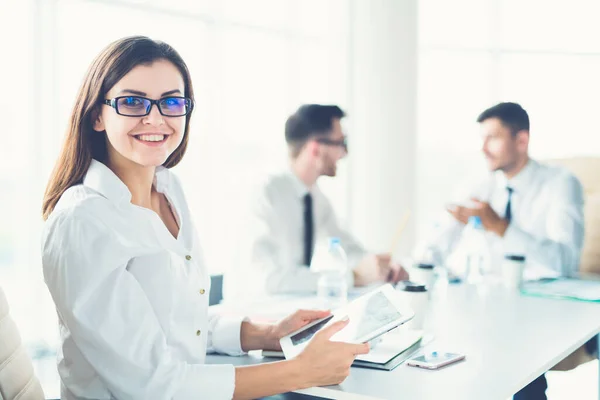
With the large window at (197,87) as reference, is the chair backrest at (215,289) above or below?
below

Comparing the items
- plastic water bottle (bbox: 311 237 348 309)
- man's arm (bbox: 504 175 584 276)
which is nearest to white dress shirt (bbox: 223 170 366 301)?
plastic water bottle (bbox: 311 237 348 309)

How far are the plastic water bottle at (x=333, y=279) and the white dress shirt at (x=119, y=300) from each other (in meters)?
0.94

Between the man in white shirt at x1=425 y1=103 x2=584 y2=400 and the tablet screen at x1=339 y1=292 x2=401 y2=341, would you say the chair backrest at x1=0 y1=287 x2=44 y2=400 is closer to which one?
the tablet screen at x1=339 y1=292 x2=401 y2=341

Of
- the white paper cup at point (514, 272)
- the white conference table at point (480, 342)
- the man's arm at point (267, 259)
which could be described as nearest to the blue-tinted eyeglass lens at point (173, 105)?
the white conference table at point (480, 342)

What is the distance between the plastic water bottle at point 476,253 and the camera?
9.70 feet

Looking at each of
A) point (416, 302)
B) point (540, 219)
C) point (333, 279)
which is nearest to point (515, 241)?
point (540, 219)

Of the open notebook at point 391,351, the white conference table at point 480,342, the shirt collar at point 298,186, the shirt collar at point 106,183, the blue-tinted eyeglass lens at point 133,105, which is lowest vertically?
the white conference table at point 480,342

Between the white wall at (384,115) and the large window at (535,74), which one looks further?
the white wall at (384,115)

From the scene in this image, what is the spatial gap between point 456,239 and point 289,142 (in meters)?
0.99

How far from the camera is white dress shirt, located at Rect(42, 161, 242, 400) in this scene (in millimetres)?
1422

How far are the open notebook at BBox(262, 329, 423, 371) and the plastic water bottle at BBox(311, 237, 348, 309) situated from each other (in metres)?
0.54

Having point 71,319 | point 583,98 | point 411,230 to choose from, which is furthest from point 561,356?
point 411,230

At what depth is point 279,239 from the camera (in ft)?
10.9

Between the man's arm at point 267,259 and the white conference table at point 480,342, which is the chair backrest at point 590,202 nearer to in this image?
the white conference table at point 480,342
